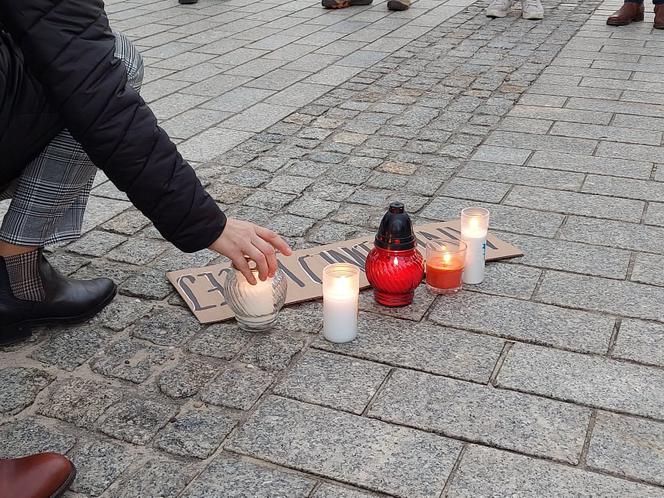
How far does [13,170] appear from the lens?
2348mm

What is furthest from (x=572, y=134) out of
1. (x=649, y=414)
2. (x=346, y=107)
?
(x=649, y=414)

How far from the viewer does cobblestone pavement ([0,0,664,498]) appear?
2029mm

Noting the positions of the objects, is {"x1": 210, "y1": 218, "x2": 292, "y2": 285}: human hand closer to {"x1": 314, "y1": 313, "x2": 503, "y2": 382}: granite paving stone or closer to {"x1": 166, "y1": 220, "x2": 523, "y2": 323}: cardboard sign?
{"x1": 314, "y1": 313, "x2": 503, "y2": 382}: granite paving stone

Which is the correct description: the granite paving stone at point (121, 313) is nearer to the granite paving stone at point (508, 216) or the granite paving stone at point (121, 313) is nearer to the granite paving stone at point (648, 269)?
the granite paving stone at point (508, 216)

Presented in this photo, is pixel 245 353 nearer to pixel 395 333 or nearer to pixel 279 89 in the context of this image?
pixel 395 333

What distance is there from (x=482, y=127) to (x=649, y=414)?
2.68 meters

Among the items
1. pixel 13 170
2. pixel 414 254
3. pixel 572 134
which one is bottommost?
pixel 572 134

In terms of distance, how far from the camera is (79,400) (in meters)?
2.29

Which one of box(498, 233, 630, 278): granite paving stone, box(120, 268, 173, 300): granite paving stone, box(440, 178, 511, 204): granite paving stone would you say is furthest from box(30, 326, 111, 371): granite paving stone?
box(440, 178, 511, 204): granite paving stone

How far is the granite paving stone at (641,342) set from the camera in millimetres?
2461

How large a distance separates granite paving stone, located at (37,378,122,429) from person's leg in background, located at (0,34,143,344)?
1.12 feet

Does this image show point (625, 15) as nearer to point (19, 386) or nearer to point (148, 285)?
point (148, 285)

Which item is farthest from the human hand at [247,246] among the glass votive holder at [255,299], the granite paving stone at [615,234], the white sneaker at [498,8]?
the white sneaker at [498,8]

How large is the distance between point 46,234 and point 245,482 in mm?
1085
